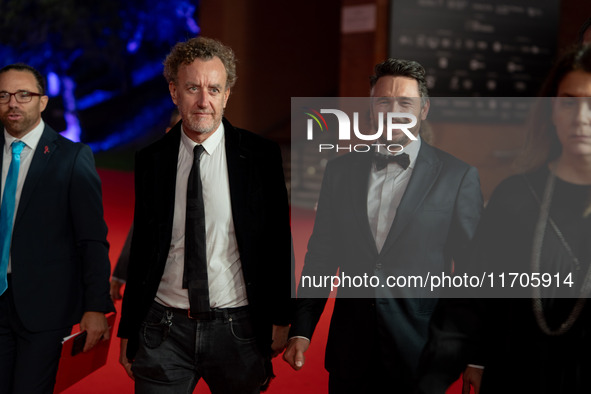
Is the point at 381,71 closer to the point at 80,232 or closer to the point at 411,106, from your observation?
the point at 411,106

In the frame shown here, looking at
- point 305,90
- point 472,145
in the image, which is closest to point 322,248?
point 472,145

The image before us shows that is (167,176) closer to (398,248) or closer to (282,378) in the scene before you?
(398,248)

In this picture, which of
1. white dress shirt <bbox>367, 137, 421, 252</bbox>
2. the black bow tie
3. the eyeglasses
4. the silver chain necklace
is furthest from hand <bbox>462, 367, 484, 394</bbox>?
the eyeglasses

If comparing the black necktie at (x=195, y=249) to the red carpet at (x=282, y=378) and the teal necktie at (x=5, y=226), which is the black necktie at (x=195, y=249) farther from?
the red carpet at (x=282, y=378)

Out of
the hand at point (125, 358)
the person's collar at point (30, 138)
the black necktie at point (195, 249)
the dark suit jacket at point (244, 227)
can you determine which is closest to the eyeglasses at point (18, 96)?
the person's collar at point (30, 138)

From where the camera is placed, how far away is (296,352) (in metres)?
1.98

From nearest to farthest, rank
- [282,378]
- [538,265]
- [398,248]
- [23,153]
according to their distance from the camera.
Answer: [538,265], [398,248], [23,153], [282,378]

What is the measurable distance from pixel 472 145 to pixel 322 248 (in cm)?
529

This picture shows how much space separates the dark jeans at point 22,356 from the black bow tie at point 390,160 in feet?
4.71

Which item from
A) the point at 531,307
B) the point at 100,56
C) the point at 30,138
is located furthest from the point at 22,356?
the point at 100,56

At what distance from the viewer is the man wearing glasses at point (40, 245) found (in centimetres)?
234

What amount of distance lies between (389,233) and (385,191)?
0.16 m

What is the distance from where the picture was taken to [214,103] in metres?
2.04

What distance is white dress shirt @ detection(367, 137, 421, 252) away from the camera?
1.90m
